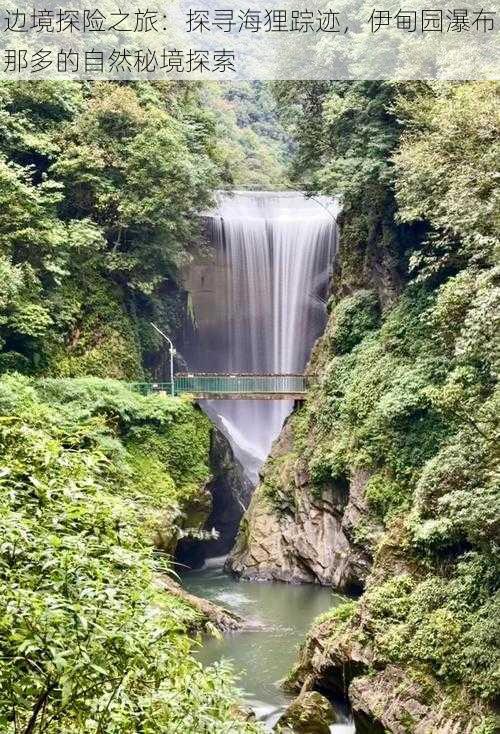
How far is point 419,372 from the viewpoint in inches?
542

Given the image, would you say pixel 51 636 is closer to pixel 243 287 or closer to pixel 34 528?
pixel 34 528

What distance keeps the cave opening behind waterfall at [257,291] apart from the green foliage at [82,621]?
65.3 feet

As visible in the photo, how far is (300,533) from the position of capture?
55.8 ft

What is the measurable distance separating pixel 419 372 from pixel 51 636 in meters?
11.3

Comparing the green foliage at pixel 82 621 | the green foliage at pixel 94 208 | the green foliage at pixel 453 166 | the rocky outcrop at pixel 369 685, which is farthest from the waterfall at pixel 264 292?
the green foliage at pixel 82 621

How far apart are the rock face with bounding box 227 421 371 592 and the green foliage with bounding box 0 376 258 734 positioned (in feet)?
33.9

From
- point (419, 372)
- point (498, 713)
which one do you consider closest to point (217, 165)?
point (419, 372)

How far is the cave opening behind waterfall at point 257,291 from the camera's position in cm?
2458

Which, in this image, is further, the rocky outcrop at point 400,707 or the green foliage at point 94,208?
the green foliage at point 94,208

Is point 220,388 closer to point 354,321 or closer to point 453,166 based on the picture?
point 354,321

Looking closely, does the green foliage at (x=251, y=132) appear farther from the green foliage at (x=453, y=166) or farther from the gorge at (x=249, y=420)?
the green foliage at (x=453, y=166)

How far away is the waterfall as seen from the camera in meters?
24.6

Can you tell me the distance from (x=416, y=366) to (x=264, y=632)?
5131 millimetres

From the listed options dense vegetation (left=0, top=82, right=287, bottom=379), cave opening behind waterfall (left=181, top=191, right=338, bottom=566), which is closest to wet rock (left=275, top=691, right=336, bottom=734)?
dense vegetation (left=0, top=82, right=287, bottom=379)
